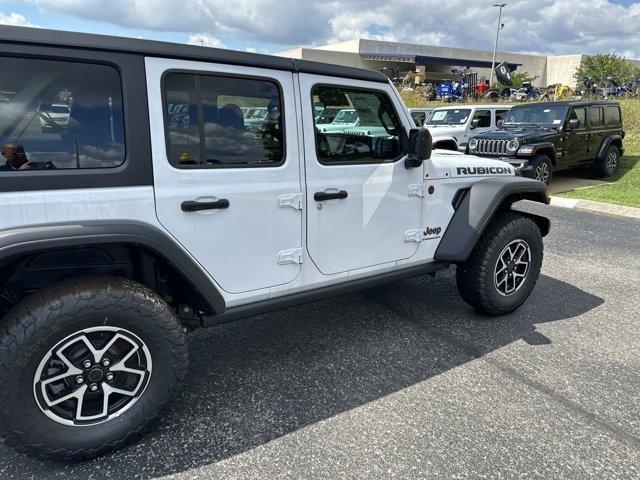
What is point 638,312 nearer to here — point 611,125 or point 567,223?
point 567,223

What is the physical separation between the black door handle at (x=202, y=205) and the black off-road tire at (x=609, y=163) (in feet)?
35.2

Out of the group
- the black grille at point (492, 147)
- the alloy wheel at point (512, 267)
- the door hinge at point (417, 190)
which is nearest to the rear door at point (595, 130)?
the black grille at point (492, 147)

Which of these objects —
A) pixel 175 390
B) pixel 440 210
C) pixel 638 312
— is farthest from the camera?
pixel 638 312

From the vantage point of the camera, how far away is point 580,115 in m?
9.97

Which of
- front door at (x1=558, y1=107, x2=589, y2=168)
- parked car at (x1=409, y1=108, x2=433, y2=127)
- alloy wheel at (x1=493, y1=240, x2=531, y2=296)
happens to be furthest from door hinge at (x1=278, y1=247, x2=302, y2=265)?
parked car at (x1=409, y1=108, x2=433, y2=127)

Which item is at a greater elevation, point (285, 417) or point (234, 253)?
point (234, 253)

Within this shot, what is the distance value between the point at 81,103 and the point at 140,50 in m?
0.36

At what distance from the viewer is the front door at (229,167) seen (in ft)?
7.18

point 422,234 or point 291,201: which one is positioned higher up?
point 291,201

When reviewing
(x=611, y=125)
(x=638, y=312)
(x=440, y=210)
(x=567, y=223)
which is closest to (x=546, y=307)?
(x=638, y=312)

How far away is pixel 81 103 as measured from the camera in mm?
1999

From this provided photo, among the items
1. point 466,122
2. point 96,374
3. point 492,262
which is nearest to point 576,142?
point 466,122

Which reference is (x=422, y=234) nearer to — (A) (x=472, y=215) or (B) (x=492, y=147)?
(A) (x=472, y=215)

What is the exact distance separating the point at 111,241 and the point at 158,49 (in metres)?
0.91
